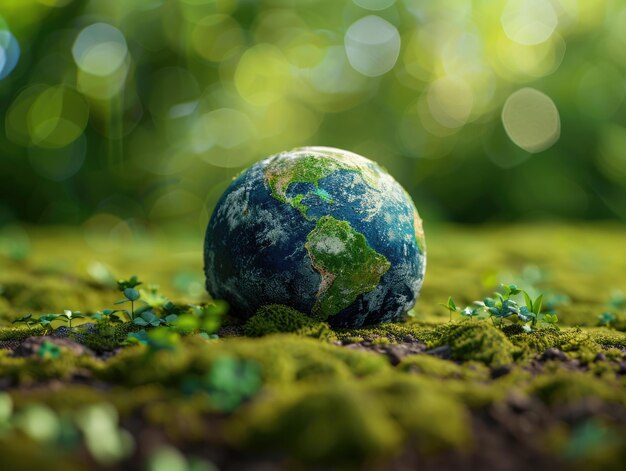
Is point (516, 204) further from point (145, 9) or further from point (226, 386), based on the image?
point (226, 386)

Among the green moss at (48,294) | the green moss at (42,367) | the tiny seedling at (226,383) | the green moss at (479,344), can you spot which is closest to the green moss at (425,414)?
the tiny seedling at (226,383)

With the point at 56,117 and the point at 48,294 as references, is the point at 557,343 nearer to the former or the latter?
the point at 48,294

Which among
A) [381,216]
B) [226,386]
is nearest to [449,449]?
[226,386]

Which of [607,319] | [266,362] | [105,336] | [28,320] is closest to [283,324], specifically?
[266,362]

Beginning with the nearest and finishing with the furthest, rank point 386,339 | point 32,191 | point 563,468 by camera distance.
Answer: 1. point 563,468
2. point 386,339
3. point 32,191

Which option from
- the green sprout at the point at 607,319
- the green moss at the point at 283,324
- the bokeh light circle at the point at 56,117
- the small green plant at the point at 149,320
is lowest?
the green sprout at the point at 607,319

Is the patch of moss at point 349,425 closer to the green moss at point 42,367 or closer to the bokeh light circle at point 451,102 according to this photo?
the green moss at point 42,367
